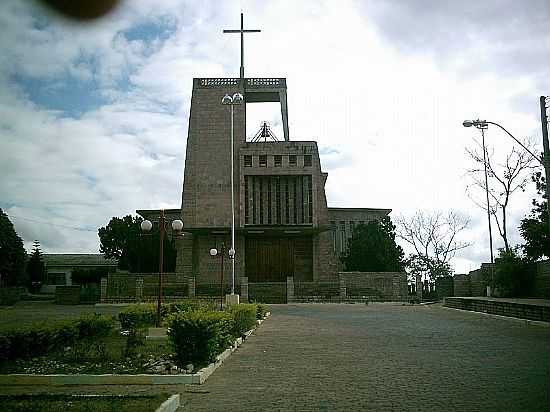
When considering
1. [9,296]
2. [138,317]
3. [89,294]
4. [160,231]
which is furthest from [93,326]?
[9,296]

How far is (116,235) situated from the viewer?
6500 centimetres

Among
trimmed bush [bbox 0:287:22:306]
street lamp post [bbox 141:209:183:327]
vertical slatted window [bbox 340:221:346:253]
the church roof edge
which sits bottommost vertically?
trimmed bush [bbox 0:287:22:306]

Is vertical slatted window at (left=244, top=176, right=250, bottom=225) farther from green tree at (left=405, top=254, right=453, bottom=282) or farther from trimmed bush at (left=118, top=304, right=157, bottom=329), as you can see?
trimmed bush at (left=118, top=304, right=157, bottom=329)

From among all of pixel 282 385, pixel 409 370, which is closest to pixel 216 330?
pixel 282 385

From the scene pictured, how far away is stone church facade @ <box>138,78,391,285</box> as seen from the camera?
49344mm

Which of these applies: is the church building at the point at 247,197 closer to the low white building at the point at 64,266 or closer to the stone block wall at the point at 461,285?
the stone block wall at the point at 461,285

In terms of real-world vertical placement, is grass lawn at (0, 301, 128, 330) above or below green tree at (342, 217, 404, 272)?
below

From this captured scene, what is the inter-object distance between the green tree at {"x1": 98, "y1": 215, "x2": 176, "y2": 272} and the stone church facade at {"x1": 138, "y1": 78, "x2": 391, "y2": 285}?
17.0 feet

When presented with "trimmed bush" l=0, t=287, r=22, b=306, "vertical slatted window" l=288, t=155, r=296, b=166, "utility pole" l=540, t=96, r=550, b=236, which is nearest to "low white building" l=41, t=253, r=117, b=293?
"trimmed bush" l=0, t=287, r=22, b=306

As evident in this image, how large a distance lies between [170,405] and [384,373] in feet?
13.9

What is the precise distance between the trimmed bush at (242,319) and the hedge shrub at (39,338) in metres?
3.95

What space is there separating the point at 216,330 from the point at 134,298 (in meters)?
33.4

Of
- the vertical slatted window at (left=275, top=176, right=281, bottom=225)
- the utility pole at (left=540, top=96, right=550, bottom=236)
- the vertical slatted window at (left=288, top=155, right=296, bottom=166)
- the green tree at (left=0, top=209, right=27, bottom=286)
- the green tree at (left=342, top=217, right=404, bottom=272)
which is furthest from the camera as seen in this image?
the green tree at (left=342, top=217, right=404, bottom=272)

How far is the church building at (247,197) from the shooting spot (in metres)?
49.3
